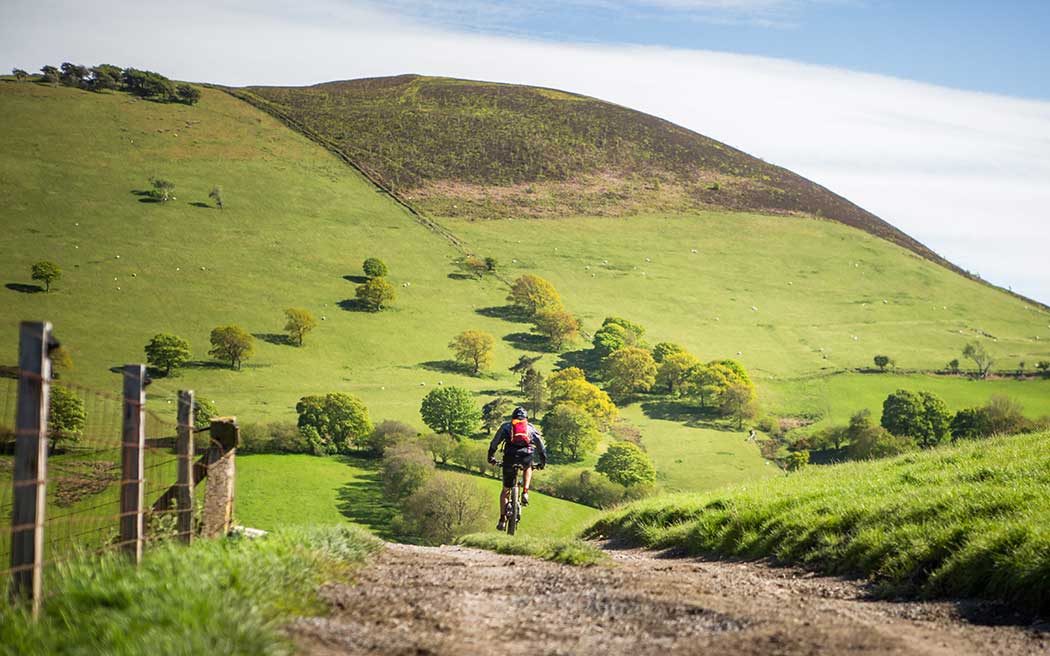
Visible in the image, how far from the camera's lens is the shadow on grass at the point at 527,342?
5335 inches

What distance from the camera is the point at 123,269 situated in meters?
134

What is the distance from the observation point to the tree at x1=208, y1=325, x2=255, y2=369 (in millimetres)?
116688

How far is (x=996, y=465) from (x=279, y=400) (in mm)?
100223

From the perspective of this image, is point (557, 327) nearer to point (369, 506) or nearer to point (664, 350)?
point (664, 350)

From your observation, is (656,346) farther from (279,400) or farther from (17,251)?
(17,251)

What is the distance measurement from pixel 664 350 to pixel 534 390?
24.2 metres

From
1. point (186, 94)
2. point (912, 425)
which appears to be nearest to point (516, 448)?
point (912, 425)

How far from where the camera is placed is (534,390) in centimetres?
12100

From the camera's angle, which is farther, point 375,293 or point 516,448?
point 375,293

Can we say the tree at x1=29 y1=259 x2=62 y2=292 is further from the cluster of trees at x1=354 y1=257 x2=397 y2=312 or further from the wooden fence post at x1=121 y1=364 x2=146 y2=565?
the wooden fence post at x1=121 y1=364 x2=146 y2=565

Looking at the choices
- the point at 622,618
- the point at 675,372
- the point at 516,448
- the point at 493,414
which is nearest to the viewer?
the point at 622,618

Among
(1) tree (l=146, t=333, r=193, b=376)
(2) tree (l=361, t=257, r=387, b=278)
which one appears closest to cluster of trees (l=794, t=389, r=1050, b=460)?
(2) tree (l=361, t=257, r=387, b=278)

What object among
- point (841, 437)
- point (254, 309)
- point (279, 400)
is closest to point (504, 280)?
point (254, 309)

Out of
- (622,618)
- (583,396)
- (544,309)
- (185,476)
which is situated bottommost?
(583,396)
